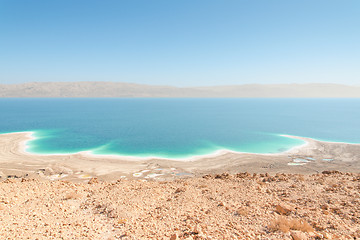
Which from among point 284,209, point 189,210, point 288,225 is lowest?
point 189,210

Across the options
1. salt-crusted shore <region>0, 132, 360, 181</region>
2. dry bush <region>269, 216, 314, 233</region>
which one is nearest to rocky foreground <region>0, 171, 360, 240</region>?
dry bush <region>269, 216, 314, 233</region>

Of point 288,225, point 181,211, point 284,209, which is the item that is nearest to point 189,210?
point 181,211

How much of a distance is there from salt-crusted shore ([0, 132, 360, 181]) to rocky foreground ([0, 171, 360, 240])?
11.0 m

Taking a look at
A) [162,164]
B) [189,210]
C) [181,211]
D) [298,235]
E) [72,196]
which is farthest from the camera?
[162,164]

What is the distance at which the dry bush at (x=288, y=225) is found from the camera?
7.53 metres

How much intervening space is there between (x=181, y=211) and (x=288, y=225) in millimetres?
4446

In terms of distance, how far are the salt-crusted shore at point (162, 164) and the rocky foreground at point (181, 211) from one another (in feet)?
36.1

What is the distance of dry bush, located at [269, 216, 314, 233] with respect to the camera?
296 inches

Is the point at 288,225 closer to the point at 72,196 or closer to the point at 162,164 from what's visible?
the point at 72,196

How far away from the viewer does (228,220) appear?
27.7 feet

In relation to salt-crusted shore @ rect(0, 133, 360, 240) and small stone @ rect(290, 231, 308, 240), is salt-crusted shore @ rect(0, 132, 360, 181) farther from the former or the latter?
small stone @ rect(290, 231, 308, 240)

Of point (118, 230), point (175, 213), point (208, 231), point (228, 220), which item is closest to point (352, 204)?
point (228, 220)

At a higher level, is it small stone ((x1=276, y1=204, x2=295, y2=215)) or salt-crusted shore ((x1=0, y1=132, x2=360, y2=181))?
small stone ((x1=276, y1=204, x2=295, y2=215))

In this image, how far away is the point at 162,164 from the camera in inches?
1084
